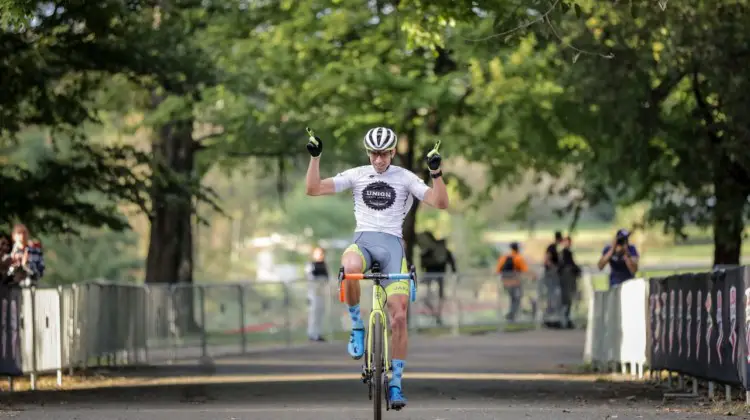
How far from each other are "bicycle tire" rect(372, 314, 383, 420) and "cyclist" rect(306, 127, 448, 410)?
309 millimetres

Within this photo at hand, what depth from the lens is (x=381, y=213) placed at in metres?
14.2

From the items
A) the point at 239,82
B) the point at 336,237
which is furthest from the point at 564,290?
the point at 336,237

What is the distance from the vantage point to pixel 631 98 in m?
28.0

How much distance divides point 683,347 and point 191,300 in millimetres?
13610

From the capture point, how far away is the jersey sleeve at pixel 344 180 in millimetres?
14133

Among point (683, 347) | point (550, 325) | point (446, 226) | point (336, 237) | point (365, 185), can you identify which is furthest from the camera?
point (336, 237)

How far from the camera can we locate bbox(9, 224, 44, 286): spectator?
24.2m

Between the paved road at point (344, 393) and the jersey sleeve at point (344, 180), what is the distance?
235 cm

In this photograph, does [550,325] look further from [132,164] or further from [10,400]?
[10,400]

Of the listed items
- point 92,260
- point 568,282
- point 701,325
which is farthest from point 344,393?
point 92,260

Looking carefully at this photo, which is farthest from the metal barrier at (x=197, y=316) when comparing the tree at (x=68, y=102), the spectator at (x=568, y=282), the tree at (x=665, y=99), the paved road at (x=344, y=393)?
the tree at (x=665, y=99)

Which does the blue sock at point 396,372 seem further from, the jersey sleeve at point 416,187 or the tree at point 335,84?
the tree at point 335,84

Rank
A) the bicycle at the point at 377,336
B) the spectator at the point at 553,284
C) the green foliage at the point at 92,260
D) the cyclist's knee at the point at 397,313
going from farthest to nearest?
1. the green foliage at the point at 92,260
2. the spectator at the point at 553,284
3. the cyclist's knee at the point at 397,313
4. the bicycle at the point at 377,336

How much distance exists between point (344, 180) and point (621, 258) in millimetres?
13349
